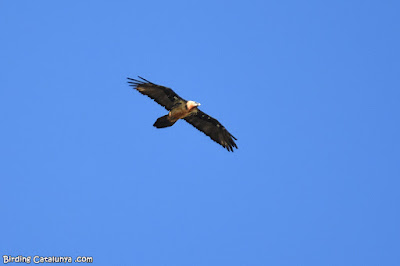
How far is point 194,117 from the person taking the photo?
28203mm

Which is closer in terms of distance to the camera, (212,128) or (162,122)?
(162,122)

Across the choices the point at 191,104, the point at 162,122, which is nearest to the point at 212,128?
the point at 191,104

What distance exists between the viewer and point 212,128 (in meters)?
28.7

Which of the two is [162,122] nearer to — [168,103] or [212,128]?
[168,103]

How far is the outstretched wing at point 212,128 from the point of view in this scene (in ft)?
92.5

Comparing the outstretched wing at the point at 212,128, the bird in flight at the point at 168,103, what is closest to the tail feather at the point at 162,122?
the bird in flight at the point at 168,103

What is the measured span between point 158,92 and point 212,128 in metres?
4.14

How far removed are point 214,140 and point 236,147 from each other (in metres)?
1.35

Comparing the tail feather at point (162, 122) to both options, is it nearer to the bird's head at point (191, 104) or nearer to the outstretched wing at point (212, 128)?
the bird's head at point (191, 104)

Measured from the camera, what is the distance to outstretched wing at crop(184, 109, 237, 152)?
28.2 metres

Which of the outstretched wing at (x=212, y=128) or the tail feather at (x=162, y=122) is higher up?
the outstretched wing at (x=212, y=128)

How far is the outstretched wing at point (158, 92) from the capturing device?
85.1 feet

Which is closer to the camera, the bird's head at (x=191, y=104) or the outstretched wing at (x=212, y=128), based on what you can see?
the bird's head at (x=191, y=104)

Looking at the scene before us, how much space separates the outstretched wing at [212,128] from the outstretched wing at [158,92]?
1916mm
